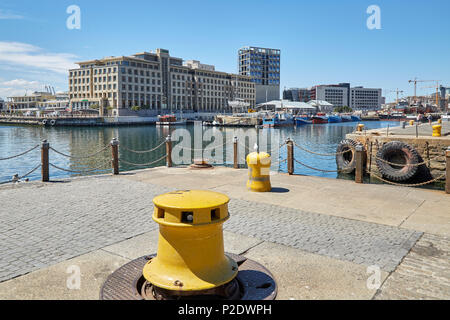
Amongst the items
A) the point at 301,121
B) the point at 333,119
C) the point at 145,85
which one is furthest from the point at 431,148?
the point at 145,85

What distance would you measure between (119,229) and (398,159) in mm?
16685

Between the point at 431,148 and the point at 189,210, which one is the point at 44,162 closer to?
the point at 189,210

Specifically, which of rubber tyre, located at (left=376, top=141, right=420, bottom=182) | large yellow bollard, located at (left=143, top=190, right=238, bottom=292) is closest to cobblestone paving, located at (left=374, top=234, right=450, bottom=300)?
large yellow bollard, located at (left=143, top=190, right=238, bottom=292)

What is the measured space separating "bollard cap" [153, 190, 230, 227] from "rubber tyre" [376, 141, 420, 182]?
1642cm

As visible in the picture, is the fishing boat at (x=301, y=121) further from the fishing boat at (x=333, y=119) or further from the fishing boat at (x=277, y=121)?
the fishing boat at (x=333, y=119)

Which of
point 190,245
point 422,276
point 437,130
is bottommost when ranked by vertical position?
point 422,276

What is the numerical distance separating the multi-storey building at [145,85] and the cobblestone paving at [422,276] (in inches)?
4857

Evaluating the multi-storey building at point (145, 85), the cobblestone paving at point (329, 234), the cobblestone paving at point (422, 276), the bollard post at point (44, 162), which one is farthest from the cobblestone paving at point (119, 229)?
the multi-storey building at point (145, 85)

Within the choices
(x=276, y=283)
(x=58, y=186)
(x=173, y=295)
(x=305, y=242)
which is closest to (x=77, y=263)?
(x=173, y=295)

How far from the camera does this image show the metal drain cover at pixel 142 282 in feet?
13.3

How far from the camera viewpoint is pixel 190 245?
12.6 ft

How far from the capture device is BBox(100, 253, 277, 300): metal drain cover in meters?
4.05
